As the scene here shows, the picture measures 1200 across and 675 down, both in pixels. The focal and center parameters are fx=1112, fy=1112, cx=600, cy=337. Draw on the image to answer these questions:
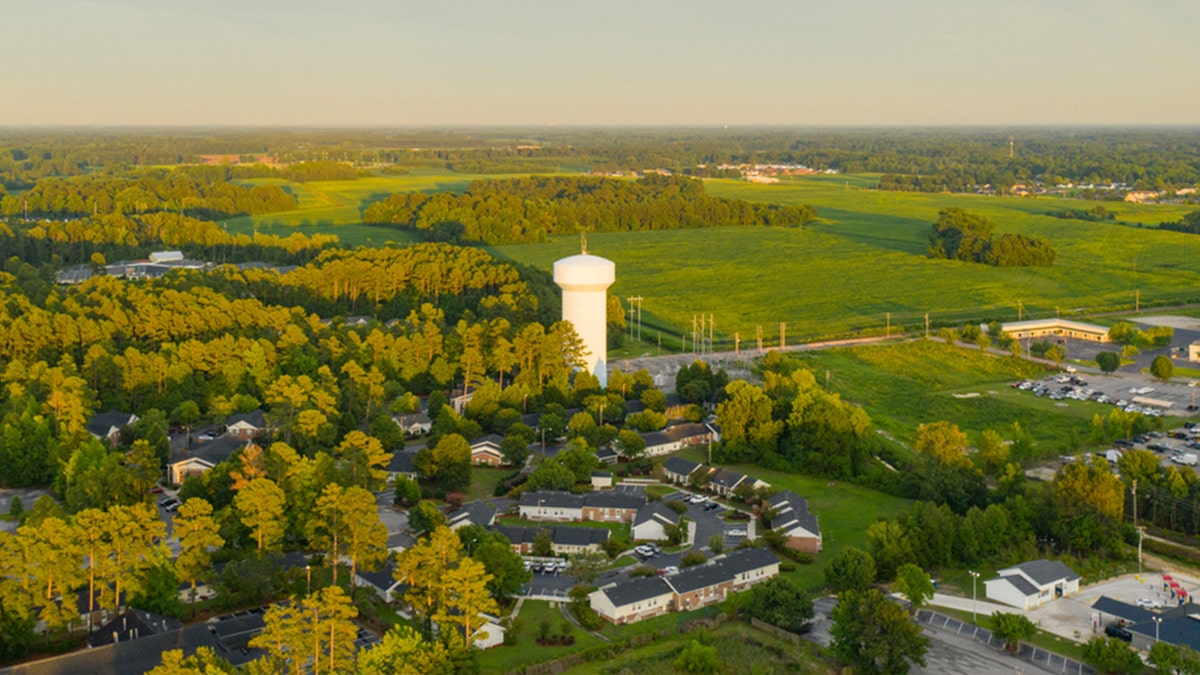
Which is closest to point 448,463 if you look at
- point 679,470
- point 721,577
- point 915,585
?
point 679,470

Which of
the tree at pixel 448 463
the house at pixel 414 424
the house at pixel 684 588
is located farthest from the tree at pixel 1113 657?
the house at pixel 414 424

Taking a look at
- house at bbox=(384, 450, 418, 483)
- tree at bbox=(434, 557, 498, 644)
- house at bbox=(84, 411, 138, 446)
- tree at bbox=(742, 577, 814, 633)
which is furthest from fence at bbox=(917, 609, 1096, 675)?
house at bbox=(84, 411, 138, 446)

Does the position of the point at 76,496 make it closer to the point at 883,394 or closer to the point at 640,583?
the point at 640,583

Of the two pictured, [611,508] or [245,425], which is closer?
[611,508]

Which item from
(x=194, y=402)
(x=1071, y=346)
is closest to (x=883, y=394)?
(x=1071, y=346)

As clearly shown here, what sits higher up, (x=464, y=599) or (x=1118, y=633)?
(x=464, y=599)

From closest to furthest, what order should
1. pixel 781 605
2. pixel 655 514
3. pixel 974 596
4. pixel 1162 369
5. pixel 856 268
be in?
pixel 781 605, pixel 974 596, pixel 655 514, pixel 1162 369, pixel 856 268

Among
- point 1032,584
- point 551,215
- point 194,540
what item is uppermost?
point 551,215

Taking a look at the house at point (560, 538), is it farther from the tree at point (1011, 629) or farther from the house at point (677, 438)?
the tree at point (1011, 629)

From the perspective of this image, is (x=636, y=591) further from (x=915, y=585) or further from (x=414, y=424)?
(x=414, y=424)

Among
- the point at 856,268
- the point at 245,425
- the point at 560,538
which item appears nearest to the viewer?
the point at 560,538
